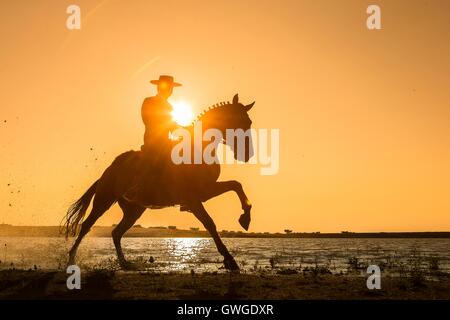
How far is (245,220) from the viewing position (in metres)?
12.4

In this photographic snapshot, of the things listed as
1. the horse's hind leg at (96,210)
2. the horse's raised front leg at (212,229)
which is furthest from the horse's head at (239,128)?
the horse's hind leg at (96,210)

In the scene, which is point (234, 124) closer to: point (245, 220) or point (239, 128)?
point (239, 128)

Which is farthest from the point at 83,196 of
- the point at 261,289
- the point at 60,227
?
the point at 261,289

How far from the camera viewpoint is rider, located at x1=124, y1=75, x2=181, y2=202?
42.4 ft

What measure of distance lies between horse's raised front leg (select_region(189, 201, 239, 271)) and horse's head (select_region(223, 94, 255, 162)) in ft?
5.23

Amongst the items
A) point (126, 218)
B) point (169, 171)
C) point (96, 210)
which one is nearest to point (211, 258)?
point (126, 218)

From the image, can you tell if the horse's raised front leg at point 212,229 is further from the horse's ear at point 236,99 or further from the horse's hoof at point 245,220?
the horse's ear at point 236,99

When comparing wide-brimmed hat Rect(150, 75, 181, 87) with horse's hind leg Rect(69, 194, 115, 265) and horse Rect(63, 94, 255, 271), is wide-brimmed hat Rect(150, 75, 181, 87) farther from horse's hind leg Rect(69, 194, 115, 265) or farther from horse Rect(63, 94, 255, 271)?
horse's hind leg Rect(69, 194, 115, 265)

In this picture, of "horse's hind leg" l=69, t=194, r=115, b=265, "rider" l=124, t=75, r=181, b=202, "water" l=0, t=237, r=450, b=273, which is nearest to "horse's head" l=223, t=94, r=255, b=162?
"rider" l=124, t=75, r=181, b=202

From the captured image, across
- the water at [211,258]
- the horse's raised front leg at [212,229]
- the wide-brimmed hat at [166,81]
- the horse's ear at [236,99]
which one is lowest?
the water at [211,258]

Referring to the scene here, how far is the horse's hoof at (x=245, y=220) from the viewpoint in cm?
1238
